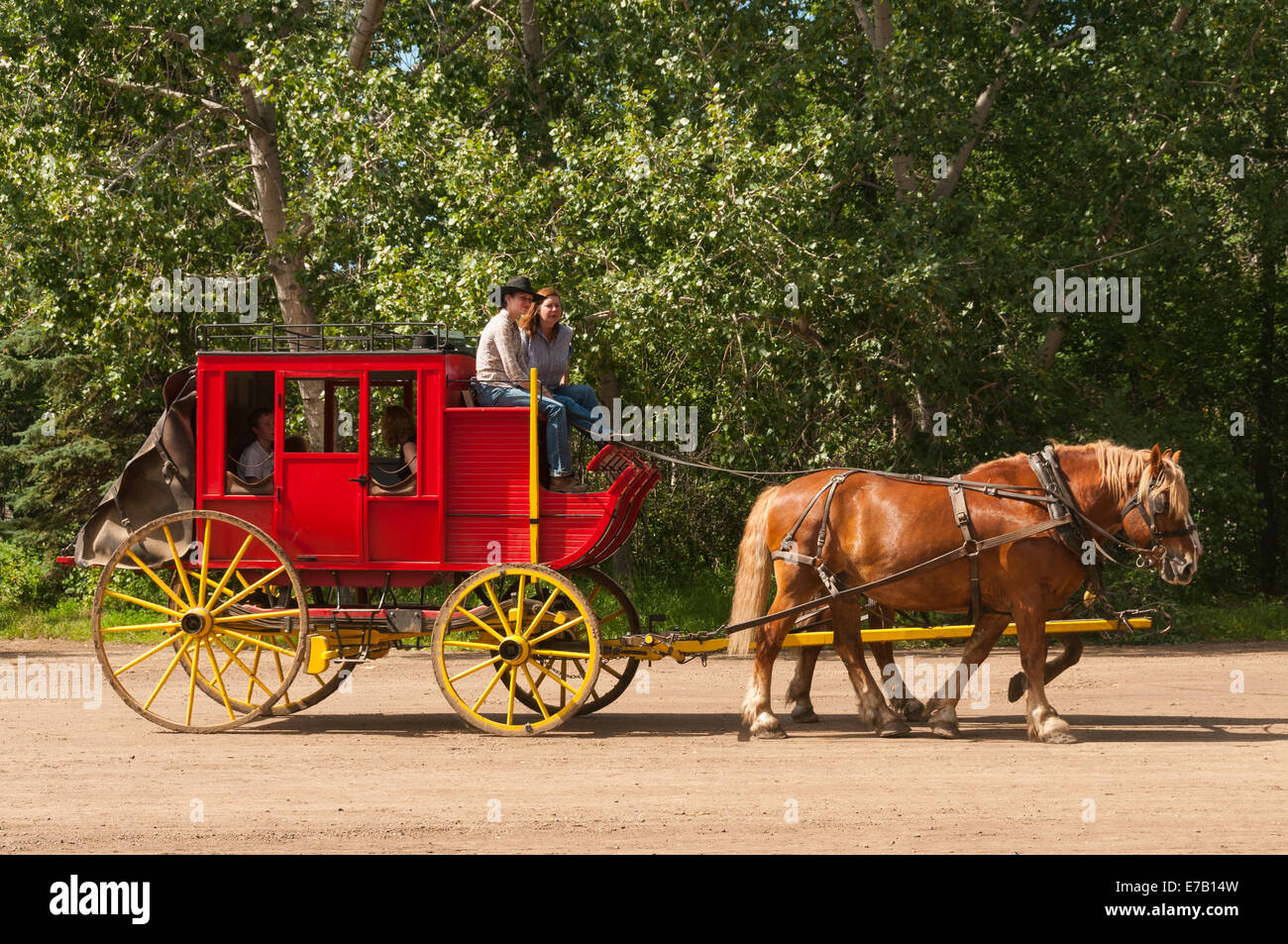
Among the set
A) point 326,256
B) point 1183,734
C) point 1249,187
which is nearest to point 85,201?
point 326,256

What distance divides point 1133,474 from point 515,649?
4.07m

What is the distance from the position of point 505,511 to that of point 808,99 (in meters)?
8.94

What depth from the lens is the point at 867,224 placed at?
50.8 ft

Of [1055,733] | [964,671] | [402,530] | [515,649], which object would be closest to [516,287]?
[402,530]

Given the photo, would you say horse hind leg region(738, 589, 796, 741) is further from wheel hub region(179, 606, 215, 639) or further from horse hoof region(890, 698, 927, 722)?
wheel hub region(179, 606, 215, 639)

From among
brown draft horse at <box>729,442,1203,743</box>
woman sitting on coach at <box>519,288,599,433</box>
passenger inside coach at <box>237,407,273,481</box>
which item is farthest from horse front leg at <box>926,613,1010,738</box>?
passenger inside coach at <box>237,407,273,481</box>

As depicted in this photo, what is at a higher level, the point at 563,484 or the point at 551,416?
the point at 551,416

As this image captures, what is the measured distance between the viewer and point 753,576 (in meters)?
9.41

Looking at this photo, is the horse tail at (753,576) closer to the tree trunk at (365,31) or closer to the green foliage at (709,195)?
the green foliage at (709,195)

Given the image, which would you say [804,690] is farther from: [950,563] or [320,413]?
[320,413]

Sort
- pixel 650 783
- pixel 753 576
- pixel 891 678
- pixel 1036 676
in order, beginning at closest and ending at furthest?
pixel 650 783 < pixel 1036 676 < pixel 753 576 < pixel 891 678

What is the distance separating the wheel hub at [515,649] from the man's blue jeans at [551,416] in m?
1.10

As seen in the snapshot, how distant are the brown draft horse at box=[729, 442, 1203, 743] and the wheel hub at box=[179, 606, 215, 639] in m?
3.43

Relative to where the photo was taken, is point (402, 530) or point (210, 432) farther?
point (210, 432)
